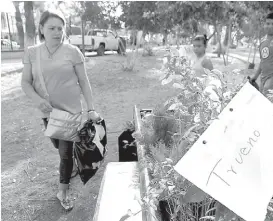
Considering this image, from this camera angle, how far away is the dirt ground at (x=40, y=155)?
8.20 ft

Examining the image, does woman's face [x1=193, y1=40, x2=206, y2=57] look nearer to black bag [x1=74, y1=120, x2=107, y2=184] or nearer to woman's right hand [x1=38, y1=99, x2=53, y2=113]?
black bag [x1=74, y1=120, x2=107, y2=184]

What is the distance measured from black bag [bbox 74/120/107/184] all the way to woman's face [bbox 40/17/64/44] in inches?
27.5

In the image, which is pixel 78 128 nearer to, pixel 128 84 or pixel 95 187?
pixel 95 187

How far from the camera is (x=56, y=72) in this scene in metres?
2.20

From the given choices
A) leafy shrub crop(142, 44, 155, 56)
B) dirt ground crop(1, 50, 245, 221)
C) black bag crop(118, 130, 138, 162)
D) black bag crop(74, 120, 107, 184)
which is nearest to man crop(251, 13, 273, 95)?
dirt ground crop(1, 50, 245, 221)

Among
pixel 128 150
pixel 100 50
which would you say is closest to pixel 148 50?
pixel 100 50

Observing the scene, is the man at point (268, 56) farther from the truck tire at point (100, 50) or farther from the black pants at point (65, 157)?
the truck tire at point (100, 50)

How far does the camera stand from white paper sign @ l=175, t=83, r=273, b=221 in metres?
0.75

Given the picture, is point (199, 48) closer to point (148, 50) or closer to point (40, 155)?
point (40, 155)

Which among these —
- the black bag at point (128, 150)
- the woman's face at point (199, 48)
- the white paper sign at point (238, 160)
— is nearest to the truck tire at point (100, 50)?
the woman's face at point (199, 48)

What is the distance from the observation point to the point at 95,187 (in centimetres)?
285

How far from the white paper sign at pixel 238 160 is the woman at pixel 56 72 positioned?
1603mm

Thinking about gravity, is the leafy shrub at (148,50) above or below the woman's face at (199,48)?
below

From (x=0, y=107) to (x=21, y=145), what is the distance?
7.33 ft
